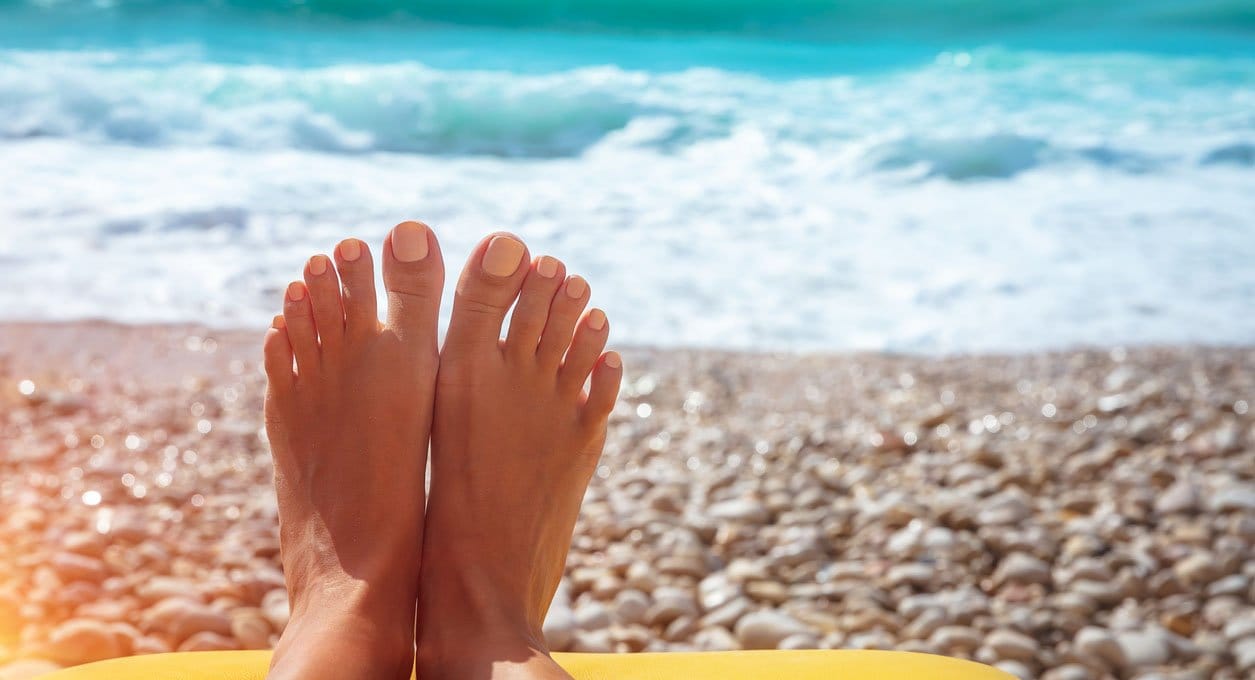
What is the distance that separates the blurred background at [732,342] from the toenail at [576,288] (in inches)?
19.7

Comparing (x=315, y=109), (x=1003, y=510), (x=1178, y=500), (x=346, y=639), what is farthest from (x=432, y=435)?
(x=315, y=109)

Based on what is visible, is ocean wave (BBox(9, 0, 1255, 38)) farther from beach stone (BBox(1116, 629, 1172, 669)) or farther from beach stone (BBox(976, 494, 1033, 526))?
beach stone (BBox(1116, 629, 1172, 669))

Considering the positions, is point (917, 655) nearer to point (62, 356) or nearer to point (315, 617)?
point (315, 617)

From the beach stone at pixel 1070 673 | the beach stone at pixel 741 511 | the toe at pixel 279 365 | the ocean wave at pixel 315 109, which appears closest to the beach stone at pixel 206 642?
the toe at pixel 279 365

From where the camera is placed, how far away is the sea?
365 centimetres

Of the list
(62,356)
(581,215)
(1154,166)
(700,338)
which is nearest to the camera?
(62,356)

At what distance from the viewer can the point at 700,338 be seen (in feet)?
10.9

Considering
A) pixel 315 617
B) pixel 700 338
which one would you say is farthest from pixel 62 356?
pixel 315 617

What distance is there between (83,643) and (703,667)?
0.91m

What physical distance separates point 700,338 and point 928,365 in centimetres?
68

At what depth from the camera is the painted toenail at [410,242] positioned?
1390 mm

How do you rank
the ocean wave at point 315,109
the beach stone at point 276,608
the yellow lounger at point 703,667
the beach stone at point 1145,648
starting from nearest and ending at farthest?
the yellow lounger at point 703,667
the beach stone at point 1145,648
the beach stone at point 276,608
the ocean wave at point 315,109

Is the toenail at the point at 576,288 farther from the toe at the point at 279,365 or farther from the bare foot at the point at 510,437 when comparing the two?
the toe at the point at 279,365

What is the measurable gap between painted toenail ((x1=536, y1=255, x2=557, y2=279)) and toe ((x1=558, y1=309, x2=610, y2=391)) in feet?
0.26
